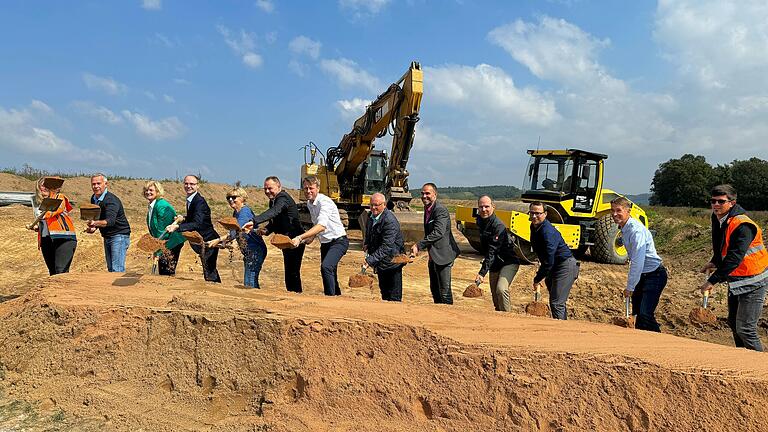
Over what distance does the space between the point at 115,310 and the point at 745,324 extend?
501cm

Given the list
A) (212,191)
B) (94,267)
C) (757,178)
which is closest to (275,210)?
(94,267)

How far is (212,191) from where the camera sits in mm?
33812

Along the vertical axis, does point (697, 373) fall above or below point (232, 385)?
above

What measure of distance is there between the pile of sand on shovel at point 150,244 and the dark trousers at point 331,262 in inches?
66.9

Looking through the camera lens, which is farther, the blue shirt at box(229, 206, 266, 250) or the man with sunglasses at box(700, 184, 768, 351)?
the blue shirt at box(229, 206, 266, 250)

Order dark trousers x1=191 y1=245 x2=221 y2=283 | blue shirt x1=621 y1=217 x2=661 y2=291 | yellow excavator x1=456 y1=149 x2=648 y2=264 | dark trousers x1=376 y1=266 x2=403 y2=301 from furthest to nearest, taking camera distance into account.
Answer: yellow excavator x1=456 y1=149 x2=648 y2=264 → dark trousers x1=191 y1=245 x2=221 y2=283 → dark trousers x1=376 y1=266 x2=403 y2=301 → blue shirt x1=621 y1=217 x2=661 y2=291

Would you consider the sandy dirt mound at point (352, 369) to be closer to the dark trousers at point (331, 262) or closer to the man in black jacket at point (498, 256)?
the dark trousers at point (331, 262)

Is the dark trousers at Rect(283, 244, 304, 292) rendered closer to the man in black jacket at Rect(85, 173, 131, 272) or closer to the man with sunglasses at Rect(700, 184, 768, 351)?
the man in black jacket at Rect(85, 173, 131, 272)

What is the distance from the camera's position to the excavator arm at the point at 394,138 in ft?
36.9

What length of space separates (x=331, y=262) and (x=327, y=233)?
315 millimetres

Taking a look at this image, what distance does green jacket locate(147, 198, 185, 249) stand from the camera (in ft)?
18.1

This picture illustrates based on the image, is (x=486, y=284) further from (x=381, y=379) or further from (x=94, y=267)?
(x=94, y=267)

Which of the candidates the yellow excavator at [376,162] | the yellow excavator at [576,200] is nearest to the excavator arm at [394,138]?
the yellow excavator at [376,162]

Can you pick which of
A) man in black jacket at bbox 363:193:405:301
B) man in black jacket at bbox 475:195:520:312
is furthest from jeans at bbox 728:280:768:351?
man in black jacket at bbox 363:193:405:301
